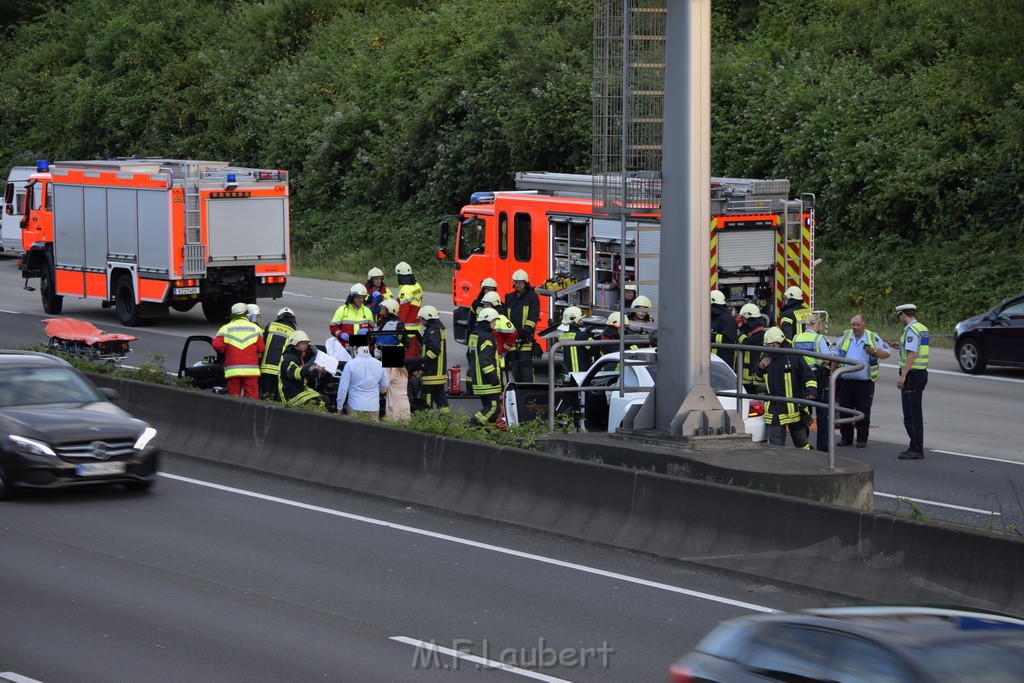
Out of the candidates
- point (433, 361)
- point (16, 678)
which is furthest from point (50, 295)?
point (16, 678)

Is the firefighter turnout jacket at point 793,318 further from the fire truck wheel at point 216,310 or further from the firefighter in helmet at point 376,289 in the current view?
the fire truck wheel at point 216,310

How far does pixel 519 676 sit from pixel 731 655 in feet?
10.2

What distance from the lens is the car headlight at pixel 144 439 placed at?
14337mm

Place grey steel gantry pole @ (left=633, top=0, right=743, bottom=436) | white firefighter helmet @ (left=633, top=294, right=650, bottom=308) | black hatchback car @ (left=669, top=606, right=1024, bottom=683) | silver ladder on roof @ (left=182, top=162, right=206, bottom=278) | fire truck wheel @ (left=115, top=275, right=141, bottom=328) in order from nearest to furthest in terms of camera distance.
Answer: black hatchback car @ (left=669, top=606, right=1024, bottom=683), grey steel gantry pole @ (left=633, top=0, right=743, bottom=436), white firefighter helmet @ (left=633, top=294, right=650, bottom=308), silver ladder on roof @ (left=182, top=162, right=206, bottom=278), fire truck wheel @ (left=115, top=275, right=141, bottom=328)

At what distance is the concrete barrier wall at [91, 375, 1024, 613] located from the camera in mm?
10523

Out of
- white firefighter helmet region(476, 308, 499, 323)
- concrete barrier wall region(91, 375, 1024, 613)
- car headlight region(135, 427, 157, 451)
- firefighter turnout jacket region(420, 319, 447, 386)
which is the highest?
white firefighter helmet region(476, 308, 499, 323)

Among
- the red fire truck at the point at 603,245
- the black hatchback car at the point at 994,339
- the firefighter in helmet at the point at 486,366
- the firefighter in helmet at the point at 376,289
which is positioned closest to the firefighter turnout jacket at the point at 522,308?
the red fire truck at the point at 603,245

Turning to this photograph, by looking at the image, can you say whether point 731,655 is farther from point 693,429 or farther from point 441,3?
point 441,3

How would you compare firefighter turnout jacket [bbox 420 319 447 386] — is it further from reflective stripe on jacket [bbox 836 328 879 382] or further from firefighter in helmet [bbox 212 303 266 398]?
reflective stripe on jacket [bbox 836 328 879 382]

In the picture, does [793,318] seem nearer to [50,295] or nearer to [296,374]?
[296,374]

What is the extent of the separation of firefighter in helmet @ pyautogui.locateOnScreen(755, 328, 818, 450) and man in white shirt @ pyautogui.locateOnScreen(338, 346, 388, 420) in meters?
4.41

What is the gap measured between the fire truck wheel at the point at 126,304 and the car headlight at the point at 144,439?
15317mm

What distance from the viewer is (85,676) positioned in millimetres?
8945

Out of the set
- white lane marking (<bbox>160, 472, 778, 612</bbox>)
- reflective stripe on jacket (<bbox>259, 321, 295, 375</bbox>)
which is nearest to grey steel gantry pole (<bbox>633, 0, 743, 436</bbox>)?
white lane marking (<bbox>160, 472, 778, 612</bbox>)
